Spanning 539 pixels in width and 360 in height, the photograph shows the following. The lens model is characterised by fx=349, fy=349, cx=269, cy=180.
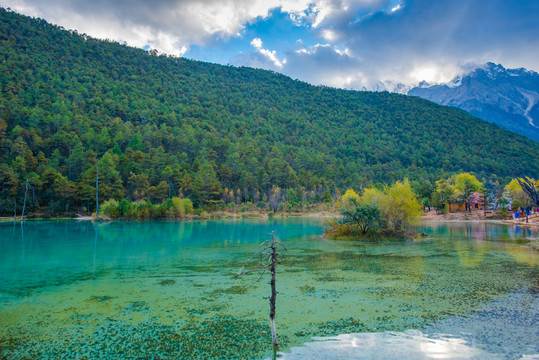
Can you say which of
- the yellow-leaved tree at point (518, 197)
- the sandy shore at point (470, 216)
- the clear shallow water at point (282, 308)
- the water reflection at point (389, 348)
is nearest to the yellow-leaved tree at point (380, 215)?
the clear shallow water at point (282, 308)

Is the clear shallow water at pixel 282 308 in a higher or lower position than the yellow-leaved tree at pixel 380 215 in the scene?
lower

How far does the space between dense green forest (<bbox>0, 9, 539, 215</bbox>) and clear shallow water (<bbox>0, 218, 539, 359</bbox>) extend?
56701 millimetres

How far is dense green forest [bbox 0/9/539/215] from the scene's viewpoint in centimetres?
7462

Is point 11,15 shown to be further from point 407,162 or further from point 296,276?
point 296,276

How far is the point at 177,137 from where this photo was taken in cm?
10469

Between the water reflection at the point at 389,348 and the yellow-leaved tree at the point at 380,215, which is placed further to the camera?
the yellow-leaved tree at the point at 380,215

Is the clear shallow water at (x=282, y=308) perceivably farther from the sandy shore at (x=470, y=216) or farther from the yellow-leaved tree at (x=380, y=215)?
the sandy shore at (x=470, y=216)

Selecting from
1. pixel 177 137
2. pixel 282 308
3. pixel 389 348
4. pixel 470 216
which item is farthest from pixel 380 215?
pixel 177 137

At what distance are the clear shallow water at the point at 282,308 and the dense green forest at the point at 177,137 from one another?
56.7m

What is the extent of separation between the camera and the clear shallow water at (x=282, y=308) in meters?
8.18

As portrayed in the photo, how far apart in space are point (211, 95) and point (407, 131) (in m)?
99.4

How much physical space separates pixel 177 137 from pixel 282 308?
99.2 m

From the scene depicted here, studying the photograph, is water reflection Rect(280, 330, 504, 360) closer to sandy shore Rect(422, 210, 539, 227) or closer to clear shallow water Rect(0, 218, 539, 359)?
clear shallow water Rect(0, 218, 539, 359)

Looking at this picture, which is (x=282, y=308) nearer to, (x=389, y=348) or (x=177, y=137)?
(x=389, y=348)
